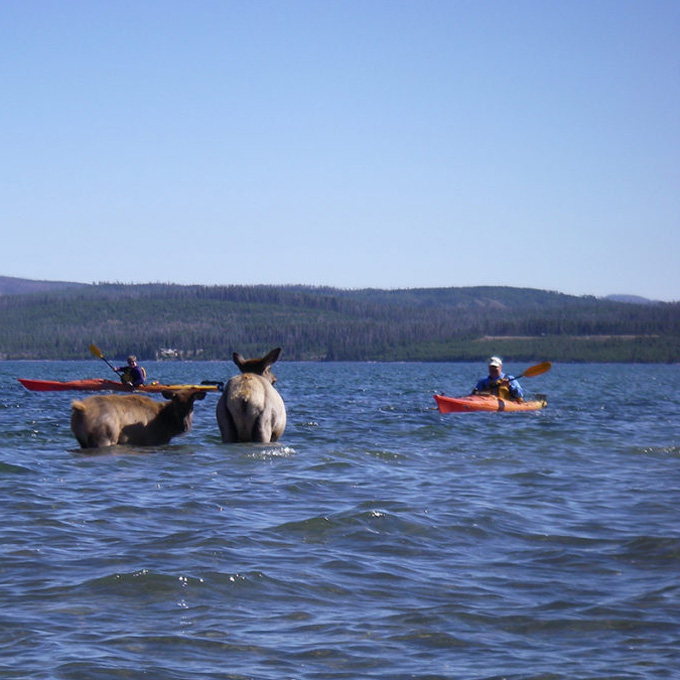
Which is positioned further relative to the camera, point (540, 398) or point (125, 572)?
point (540, 398)

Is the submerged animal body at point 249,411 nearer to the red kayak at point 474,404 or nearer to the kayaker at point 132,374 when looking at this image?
the red kayak at point 474,404

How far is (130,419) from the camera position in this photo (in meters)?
17.8

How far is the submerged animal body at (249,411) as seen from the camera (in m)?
18.5

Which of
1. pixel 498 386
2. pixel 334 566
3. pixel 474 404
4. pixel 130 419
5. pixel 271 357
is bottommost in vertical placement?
pixel 334 566

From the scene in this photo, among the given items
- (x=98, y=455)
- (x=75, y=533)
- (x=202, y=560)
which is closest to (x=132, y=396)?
(x=98, y=455)

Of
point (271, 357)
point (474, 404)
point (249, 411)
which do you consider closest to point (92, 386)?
point (474, 404)

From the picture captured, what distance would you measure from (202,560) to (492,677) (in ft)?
11.6

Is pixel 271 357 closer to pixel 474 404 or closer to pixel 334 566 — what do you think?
pixel 334 566

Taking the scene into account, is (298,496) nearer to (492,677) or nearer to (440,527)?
(440,527)

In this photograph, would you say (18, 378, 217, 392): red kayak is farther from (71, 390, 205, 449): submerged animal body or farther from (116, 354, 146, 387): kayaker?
(71, 390, 205, 449): submerged animal body

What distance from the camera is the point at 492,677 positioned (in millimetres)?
6621

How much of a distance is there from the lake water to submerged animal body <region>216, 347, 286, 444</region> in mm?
634

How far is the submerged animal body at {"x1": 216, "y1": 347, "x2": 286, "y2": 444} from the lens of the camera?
18.5 meters

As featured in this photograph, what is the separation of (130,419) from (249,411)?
1996 mm
